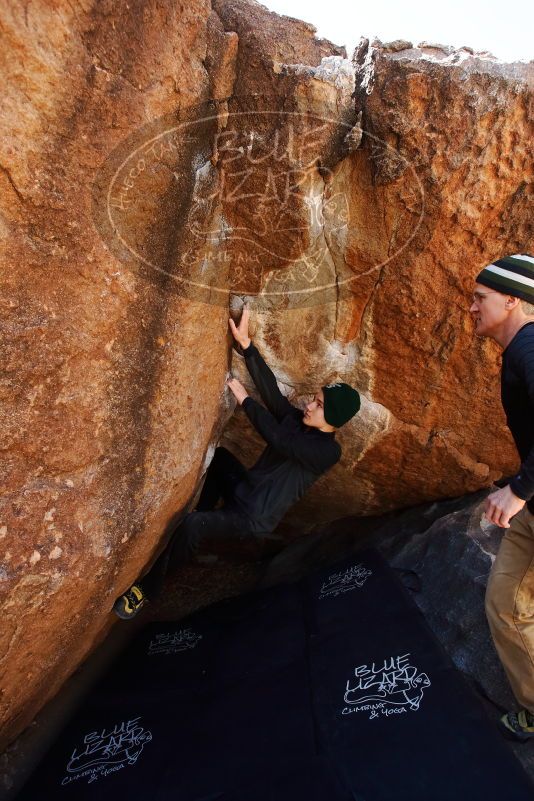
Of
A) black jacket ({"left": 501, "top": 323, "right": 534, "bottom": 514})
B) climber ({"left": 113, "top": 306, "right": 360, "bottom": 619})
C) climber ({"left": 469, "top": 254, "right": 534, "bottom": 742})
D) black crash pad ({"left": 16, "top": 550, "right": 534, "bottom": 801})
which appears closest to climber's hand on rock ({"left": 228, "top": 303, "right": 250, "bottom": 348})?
climber ({"left": 113, "top": 306, "right": 360, "bottom": 619})

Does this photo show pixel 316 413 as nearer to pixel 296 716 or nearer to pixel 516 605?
pixel 516 605

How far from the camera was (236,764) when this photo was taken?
2.20 meters

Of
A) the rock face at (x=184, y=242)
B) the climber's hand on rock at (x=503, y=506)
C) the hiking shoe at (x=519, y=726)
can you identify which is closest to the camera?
the rock face at (x=184, y=242)

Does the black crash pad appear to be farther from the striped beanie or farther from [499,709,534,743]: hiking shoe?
the striped beanie

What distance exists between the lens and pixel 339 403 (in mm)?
2502

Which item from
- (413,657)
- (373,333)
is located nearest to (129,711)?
(413,657)

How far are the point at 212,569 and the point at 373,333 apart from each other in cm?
205

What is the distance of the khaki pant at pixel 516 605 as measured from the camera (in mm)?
2084

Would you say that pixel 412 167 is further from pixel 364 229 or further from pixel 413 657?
pixel 413 657

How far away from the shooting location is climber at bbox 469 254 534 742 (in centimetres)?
180

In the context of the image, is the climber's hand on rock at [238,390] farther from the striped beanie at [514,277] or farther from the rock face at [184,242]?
the striped beanie at [514,277]

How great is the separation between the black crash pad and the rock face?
0.43 meters

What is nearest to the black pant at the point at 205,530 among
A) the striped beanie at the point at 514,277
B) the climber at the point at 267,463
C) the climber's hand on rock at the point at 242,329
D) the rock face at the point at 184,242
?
the climber at the point at 267,463

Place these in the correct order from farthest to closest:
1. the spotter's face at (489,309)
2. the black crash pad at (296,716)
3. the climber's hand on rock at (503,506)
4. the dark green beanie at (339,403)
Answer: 1. the dark green beanie at (339,403)
2. the black crash pad at (296,716)
3. the spotter's face at (489,309)
4. the climber's hand on rock at (503,506)
